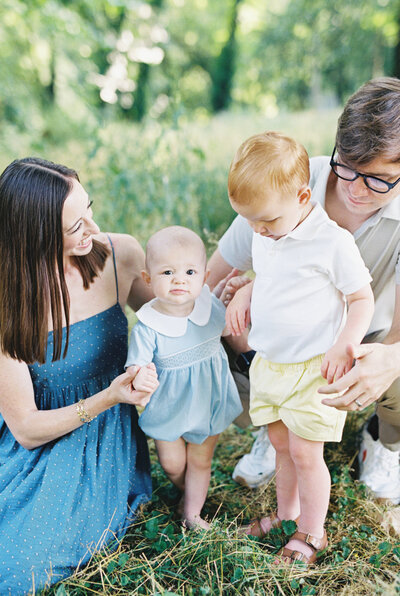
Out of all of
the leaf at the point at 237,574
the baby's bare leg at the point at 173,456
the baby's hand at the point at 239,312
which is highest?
the baby's hand at the point at 239,312

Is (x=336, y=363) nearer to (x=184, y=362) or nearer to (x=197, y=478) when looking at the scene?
(x=184, y=362)

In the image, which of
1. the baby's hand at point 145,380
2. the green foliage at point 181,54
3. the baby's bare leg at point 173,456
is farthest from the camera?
the green foliage at point 181,54

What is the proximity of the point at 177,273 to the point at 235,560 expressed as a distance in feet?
2.99

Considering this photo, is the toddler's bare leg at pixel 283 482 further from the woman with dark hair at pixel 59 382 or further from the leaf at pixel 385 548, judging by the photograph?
the woman with dark hair at pixel 59 382

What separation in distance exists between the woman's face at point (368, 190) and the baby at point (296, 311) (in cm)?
12

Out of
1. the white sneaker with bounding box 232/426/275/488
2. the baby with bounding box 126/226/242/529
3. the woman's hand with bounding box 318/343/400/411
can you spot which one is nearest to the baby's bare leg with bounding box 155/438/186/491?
the baby with bounding box 126/226/242/529

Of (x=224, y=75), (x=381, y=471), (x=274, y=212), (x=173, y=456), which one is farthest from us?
(x=224, y=75)

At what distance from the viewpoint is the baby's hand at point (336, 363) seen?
5.09 ft

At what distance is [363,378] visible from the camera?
1.57m

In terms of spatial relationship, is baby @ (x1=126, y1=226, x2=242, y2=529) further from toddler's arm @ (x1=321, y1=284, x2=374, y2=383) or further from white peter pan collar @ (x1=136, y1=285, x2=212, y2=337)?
toddler's arm @ (x1=321, y1=284, x2=374, y2=383)

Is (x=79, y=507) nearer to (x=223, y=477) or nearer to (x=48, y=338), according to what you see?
(x=48, y=338)

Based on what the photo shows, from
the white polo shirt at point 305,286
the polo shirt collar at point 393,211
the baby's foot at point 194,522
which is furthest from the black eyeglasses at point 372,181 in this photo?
the baby's foot at point 194,522

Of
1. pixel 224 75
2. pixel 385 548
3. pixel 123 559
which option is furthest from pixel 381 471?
pixel 224 75

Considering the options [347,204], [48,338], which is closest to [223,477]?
[48,338]
